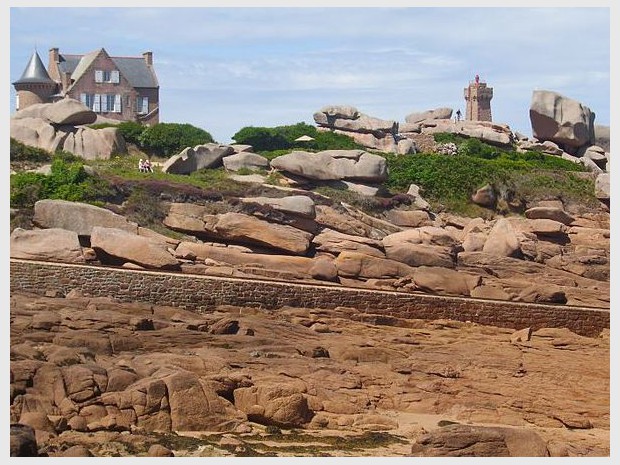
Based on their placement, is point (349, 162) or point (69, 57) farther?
point (69, 57)

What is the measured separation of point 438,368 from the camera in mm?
28625

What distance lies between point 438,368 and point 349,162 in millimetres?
19373

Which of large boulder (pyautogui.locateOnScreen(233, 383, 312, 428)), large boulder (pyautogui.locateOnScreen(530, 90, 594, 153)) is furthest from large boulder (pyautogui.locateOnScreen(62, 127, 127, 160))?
large boulder (pyautogui.locateOnScreen(233, 383, 312, 428))

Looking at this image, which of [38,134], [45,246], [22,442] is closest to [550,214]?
[38,134]

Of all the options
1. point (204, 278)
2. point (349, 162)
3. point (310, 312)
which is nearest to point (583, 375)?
point (310, 312)

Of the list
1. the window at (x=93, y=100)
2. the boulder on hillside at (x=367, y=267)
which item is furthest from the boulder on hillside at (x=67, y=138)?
the boulder on hillside at (x=367, y=267)

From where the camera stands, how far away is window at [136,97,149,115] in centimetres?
6319

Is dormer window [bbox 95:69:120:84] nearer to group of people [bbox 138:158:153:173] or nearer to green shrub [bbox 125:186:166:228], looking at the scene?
group of people [bbox 138:158:153:173]

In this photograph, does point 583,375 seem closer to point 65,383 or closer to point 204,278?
point 204,278

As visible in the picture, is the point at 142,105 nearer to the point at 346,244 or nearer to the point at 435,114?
the point at 435,114

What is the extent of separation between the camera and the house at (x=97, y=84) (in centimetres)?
6059

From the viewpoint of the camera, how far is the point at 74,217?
36469mm

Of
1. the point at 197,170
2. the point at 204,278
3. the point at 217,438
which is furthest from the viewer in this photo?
the point at 197,170

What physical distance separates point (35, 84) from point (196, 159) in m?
16.2
